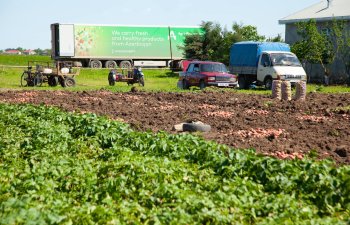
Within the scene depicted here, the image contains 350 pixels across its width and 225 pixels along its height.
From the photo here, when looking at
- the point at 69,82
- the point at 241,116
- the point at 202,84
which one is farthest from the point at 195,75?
the point at 241,116

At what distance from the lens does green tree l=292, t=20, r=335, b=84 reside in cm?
3919

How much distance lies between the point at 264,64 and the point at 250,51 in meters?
2.17

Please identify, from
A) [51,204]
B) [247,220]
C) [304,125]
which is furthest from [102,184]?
[304,125]

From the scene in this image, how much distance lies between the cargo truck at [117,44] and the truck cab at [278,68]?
2071cm

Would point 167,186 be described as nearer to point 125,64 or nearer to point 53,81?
point 53,81

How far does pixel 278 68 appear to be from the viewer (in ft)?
100

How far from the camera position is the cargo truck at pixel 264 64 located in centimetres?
3058

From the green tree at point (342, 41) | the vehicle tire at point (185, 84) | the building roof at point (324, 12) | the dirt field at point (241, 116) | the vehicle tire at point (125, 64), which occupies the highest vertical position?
the building roof at point (324, 12)

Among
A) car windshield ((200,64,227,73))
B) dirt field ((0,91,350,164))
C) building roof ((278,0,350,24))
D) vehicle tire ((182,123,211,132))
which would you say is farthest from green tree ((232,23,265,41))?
vehicle tire ((182,123,211,132))

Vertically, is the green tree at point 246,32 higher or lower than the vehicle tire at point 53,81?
higher

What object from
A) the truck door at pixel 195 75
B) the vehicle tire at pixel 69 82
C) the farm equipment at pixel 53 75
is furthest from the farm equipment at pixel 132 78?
the truck door at pixel 195 75

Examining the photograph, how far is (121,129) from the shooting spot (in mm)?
12172

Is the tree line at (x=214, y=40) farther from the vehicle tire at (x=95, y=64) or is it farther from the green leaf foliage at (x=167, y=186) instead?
the green leaf foliage at (x=167, y=186)

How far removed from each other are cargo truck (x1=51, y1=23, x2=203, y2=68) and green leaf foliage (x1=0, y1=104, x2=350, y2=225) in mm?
38869
